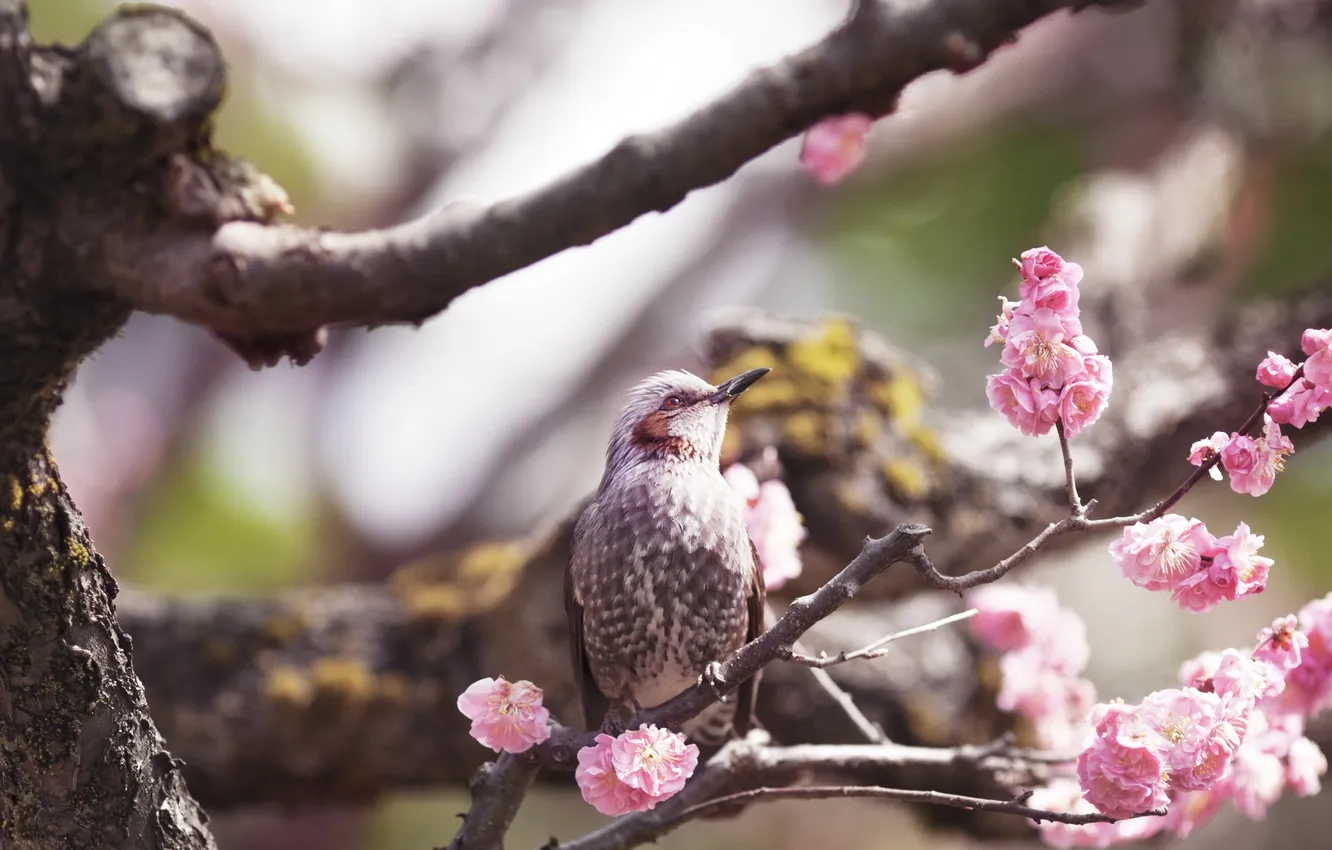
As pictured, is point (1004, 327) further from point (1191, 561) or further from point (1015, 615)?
point (1015, 615)

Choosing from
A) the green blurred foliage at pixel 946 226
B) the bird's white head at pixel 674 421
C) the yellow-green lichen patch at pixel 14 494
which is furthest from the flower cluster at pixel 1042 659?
the green blurred foliage at pixel 946 226

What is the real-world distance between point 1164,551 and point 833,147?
89 cm

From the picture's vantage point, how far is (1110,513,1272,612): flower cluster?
5.36 feet

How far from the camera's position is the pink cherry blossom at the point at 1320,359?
155 cm

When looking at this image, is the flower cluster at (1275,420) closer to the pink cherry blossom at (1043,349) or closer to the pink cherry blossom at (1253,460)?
the pink cherry blossom at (1253,460)

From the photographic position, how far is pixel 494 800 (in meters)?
1.92

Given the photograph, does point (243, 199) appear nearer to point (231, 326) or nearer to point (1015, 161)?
point (231, 326)

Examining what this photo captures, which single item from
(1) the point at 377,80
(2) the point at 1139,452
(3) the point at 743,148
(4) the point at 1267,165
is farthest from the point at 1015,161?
(3) the point at 743,148

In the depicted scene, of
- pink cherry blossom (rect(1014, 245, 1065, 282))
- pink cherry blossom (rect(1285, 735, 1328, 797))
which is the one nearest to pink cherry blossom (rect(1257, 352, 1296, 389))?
pink cherry blossom (rect(1014, 245, 1065, 282))

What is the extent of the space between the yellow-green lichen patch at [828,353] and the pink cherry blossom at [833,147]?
4.29 ft

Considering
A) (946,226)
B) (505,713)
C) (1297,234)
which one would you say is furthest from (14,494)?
(946,226)

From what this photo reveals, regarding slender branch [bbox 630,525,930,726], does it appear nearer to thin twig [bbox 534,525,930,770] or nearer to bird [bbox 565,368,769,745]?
thin twig [bbox 534,525,930,770]

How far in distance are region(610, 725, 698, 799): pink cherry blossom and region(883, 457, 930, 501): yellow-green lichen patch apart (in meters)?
1.89

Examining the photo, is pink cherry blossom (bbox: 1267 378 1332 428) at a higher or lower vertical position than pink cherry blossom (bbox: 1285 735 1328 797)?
higher
